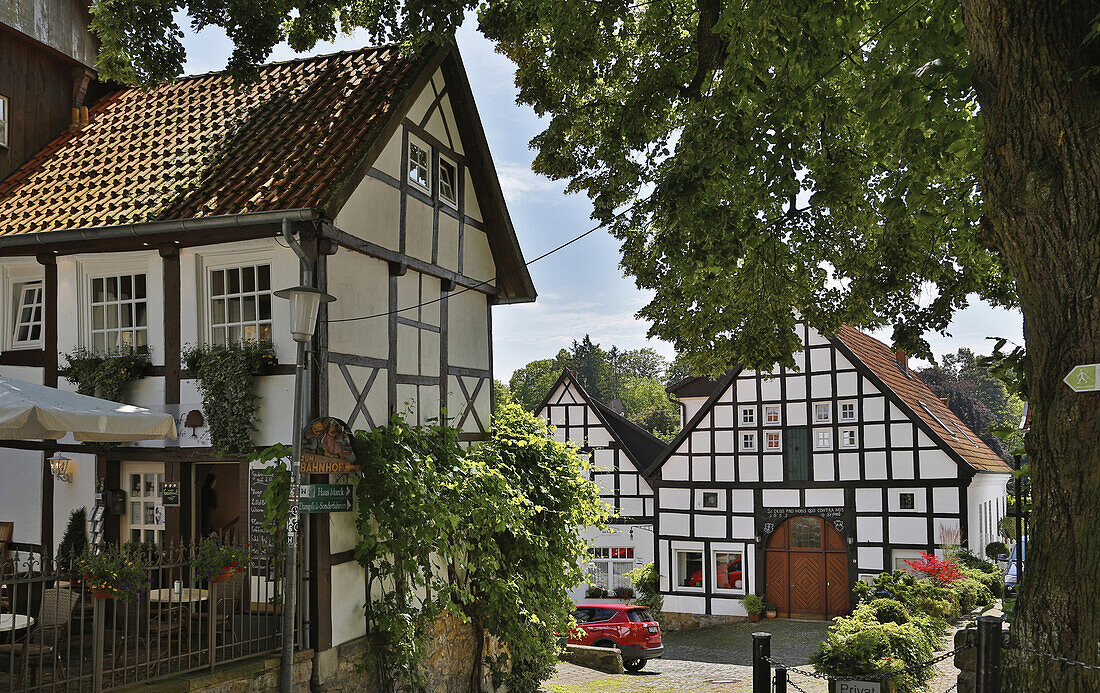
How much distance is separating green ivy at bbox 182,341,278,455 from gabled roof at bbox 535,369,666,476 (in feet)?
60.8

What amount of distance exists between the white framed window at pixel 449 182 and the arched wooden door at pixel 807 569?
1531 cm

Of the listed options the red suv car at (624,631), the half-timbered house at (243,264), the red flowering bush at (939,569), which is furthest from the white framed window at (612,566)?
the half-timbered house at (243,264)

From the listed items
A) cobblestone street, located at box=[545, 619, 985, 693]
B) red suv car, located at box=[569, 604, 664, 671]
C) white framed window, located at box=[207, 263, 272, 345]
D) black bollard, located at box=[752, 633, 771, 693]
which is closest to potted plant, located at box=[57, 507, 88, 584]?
white framed window, located at box=[207, 263, 272, 345]

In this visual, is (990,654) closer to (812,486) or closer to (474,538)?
(474,538)

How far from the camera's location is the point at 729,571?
82.9ft

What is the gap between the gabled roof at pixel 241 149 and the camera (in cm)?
1022

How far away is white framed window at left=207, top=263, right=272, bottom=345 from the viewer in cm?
1031

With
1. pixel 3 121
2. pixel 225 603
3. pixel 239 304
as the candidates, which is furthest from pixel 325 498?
pixel 3 121

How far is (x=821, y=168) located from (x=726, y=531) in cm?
1655

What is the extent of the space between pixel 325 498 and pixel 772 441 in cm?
1778

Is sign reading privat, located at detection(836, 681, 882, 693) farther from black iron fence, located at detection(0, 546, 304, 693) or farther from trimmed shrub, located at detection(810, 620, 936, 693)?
black iron fence, located at detection(0, 546, 304, 693)

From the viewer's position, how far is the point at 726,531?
25359 mm

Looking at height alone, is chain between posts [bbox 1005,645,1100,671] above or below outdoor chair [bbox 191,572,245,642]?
above

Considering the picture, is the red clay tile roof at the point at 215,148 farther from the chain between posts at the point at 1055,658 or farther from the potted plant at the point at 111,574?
the chain between posts at the point at 1055,658
